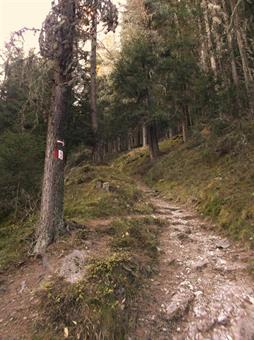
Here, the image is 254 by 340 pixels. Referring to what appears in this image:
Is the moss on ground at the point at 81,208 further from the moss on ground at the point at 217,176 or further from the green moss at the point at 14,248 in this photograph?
the moss on ground at the point at 217,176

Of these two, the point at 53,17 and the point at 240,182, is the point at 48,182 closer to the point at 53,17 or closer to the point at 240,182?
the point at 53,17

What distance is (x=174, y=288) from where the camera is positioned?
4.74m

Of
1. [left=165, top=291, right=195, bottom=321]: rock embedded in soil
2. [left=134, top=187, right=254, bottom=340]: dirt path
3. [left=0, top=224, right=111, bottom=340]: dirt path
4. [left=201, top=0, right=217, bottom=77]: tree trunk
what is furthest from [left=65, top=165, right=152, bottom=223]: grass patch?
[left=201, top=0, right=217, bottom=77]: tree trunk

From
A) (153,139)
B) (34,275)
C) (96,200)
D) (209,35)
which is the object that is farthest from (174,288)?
(209,35)

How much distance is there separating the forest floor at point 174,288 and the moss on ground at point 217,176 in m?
0.80

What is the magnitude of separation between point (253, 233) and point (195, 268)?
1.53 m

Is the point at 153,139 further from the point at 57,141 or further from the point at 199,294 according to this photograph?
the point at 199,294

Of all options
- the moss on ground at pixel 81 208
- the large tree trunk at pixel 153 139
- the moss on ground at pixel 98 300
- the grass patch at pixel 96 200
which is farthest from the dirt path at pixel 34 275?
the large tree trunk at pixel 153 139

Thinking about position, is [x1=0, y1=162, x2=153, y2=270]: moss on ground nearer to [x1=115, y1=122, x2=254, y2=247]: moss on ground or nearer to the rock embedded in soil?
[x1=115, y1=122, x2=254, y2=247]: moss on ground

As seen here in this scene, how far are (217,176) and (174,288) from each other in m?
5.79

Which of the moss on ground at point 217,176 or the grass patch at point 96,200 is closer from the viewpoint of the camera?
the moss on ground at point 217,176

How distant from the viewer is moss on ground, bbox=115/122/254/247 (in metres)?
6.83

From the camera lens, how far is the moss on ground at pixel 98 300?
3.66 metres

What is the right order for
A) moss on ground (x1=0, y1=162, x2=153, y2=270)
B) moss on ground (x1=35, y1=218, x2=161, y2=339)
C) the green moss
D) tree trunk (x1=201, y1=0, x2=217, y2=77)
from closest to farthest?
moss on ground (x1=35, y1=218, x2=161, y2=339)
the green moss
moss on ground (x1=0, y1=162, x2=153, y2=270)
tree trunk (x1=201, y1=0, x2=217, y2=77)
